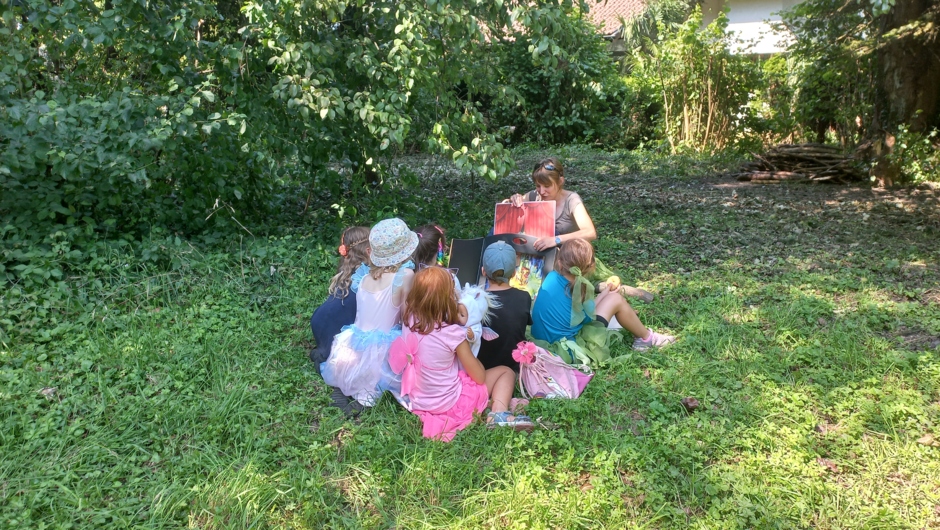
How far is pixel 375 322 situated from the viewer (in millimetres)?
3930

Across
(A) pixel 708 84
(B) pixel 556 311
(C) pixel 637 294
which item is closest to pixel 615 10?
(A) pixel 708 84

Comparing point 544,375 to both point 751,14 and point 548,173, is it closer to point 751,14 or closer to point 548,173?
point 548,173

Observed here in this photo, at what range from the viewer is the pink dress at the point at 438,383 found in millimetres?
3496

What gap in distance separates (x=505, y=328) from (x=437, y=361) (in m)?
0.58

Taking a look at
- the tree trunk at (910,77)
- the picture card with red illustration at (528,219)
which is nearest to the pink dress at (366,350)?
the picture card with red illustration at (528,219)

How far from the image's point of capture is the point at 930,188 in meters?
8.58

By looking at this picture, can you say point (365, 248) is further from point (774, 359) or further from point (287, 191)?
point (287, 191)

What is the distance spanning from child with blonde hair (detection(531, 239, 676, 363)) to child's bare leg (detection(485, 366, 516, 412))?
17.0 inches

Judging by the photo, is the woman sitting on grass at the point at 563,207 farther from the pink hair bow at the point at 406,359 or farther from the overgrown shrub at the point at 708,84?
the overgrown shrub at the point at 708,84

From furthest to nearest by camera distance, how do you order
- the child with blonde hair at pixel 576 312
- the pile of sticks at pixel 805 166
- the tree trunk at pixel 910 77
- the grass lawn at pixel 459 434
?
1. the pile of sticks at pixel 805 166
2. the tree trunk at pixel 910 77
3. the child with blonde hair at pixel 576 312
4. the grass lawn at pixel 459 434

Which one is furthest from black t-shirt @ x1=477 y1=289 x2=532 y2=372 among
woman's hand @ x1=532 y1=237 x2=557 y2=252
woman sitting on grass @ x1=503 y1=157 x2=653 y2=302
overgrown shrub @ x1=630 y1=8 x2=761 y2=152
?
overgrown shrub @ x1=630 y1=8 x2=761 y2=152

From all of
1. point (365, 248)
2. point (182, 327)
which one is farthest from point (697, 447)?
point (182, 327)

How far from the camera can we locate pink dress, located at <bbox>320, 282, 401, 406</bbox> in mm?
3750

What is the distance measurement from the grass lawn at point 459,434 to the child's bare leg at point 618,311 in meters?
0.16
